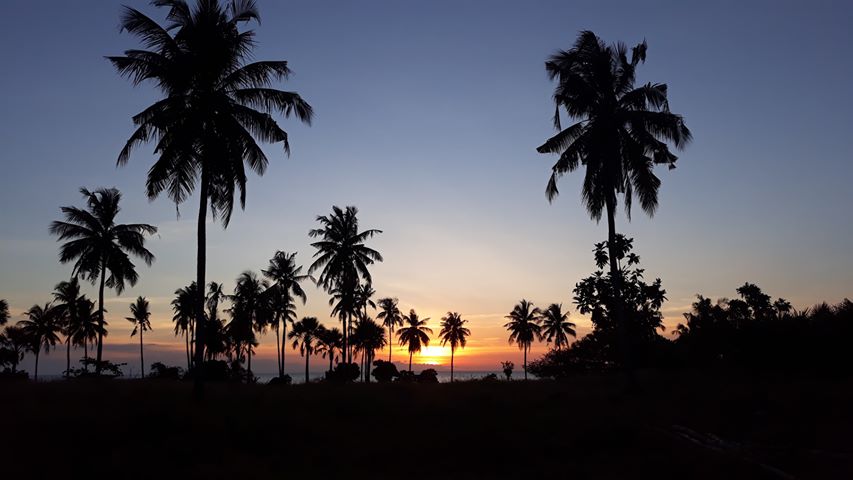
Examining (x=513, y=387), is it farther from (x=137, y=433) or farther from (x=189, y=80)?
(x=189, y=80)

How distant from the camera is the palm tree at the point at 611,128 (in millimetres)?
25562

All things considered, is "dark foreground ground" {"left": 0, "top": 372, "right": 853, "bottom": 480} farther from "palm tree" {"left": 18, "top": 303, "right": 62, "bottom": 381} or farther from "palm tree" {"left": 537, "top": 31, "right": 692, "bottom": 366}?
"palm tree" {"left": 18, "top": 303, "right": 62, "bottom": 381}

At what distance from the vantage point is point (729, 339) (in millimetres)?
29453

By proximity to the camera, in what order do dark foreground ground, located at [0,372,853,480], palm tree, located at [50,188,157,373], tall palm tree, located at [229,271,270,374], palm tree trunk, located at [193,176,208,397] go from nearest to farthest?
dark foreground ground, located at [0,372,853,480] → palm tree trunk, located at [193,176,208,397] → palm tree, located at [50,188,157,373] → tall palm tree, located at [229,271,270,374]

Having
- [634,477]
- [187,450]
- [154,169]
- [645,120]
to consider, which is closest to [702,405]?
[634,477]

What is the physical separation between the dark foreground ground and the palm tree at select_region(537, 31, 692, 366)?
307 inches

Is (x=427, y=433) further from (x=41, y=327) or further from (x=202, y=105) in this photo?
(x=41, y=327)

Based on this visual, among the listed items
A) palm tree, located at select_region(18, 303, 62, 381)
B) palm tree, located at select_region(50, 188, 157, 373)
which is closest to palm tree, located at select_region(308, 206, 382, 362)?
palm tree, located at select_region(50, 188, 157, 373)

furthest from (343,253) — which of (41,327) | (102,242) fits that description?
(41,327)

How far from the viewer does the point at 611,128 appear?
85.0ft

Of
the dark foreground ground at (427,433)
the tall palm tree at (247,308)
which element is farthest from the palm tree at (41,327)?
the dark foreground ground at (427,433)

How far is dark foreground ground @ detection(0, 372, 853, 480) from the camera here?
13.0 metres

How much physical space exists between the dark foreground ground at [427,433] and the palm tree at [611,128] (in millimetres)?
7786

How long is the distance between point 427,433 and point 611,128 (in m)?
16.2
